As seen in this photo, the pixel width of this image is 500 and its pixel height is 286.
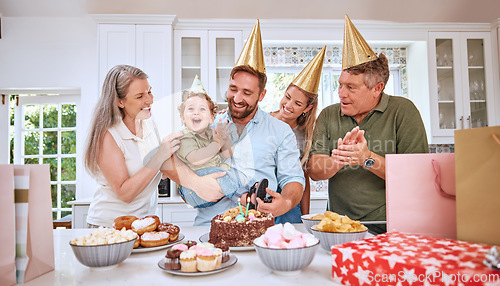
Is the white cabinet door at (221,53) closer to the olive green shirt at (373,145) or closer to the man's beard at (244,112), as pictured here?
the man's beard at (244,112)

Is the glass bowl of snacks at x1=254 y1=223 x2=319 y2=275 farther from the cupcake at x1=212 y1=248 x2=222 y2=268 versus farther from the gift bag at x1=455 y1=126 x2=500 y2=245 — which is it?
the gift bag at x1=455 y1=126 x2=500 y2=245

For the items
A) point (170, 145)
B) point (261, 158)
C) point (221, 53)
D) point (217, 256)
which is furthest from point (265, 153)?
point (221, 53)

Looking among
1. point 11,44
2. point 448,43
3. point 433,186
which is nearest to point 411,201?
point 433,186

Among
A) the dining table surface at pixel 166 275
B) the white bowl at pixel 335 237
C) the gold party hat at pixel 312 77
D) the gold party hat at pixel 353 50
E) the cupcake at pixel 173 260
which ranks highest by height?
the gold party hat at pixel 353 50

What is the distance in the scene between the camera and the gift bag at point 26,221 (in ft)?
2.39

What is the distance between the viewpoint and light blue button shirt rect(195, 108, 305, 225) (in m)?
1.69

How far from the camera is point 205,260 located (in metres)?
0.79

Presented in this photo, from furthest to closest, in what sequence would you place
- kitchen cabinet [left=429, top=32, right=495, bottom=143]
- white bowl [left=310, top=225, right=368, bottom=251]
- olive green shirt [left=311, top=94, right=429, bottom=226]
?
kitchen cabinet [left=429, top=32, right=495, bottom=143]
olive green shirt [left=311, top=94, right=429, bottom=226]
white bowl [left=310, top=225, right=368, bottom=251]

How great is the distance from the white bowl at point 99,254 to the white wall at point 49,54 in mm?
2587

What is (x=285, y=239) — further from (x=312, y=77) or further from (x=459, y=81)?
(x=459, y=81)

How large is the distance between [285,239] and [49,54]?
3.22m

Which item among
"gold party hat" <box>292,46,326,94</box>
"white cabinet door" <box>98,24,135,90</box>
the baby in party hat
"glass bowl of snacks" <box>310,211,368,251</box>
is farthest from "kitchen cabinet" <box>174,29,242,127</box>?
"glass bowl of snacks" <box>310,211,368,251</box>

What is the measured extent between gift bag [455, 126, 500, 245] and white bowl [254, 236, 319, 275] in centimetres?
34

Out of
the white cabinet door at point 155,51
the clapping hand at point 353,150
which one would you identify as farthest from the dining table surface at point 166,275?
the white cabinet door at point 155,51
